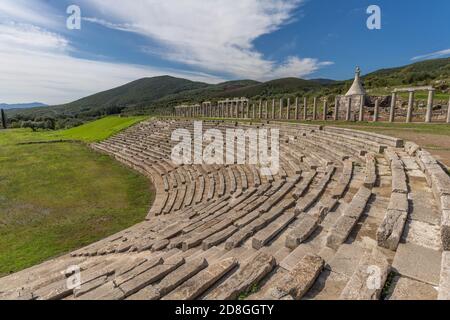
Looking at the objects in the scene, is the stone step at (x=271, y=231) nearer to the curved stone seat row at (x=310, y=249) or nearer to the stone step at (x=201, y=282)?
the curved stone seat row at (x=310, y=249)

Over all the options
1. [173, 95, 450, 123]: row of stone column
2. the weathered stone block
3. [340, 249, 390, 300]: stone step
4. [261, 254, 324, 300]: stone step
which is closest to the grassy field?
[261, 254, 324, 300]: stone step

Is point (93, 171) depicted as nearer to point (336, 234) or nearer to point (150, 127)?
point (150, 127)

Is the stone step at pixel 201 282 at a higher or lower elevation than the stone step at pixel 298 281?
lower

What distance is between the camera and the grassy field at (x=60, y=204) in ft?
26.6

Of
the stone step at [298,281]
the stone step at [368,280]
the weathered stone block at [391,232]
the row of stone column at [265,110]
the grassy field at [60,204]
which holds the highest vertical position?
the row of stone column at [265,110]

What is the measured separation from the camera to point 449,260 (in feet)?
8.38

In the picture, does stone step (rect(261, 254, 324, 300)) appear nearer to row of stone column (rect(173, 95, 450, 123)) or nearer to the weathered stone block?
the weathered stone block

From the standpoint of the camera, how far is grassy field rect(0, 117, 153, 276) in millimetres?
8094

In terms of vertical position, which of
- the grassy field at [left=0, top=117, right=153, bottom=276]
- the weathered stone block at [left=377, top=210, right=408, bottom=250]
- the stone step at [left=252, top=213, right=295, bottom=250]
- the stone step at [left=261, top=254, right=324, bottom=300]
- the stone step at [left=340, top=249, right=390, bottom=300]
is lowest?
the grassy field at [left=0, top=117, right=153, bottom=276]

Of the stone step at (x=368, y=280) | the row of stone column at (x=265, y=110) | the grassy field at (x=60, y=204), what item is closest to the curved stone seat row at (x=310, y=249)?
the stone step at (x=368, y=280)

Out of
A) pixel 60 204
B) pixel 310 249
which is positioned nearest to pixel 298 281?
pixel 310 249

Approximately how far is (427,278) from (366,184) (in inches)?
113

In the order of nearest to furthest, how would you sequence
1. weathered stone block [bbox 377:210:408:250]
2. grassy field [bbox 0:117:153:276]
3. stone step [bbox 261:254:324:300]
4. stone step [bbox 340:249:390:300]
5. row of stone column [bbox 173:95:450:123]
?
1. stone step [bbox 340:249:390:300]
2. stone step [bbox 261:254:324:300]
3. weathered stone block [bbox 377:210:408:250]
4. grassy field [bbox 0:117:153:276]
5. row of stone column [bbox 173:95:450:123]

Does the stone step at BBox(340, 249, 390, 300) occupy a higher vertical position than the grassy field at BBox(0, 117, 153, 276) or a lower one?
higher
